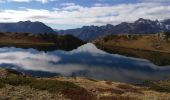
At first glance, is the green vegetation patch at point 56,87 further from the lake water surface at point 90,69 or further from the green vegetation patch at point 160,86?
the lake water surface at point 90,69

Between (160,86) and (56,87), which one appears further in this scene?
(160,86)

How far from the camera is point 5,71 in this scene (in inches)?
2307

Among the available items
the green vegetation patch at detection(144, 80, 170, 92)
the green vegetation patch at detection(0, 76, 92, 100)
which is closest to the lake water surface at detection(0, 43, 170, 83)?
the green vegetation patch at detection(144, 80, 170, 92)

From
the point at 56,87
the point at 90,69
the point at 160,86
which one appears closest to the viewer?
the point at 56,87

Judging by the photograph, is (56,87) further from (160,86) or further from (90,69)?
(90,69)

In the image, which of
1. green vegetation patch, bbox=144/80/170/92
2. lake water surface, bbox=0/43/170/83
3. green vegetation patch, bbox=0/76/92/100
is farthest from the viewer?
lake water surface, bbox=0/43/170/83

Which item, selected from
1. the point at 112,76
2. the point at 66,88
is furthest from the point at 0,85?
the point at 112,76

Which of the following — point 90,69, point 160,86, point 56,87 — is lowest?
point 90,69

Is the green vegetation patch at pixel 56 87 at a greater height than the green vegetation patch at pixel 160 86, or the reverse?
the green vegetation patch at pixel 56 87

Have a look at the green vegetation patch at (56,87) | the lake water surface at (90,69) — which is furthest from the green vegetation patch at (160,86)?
the green vegetation patch at (56,87)

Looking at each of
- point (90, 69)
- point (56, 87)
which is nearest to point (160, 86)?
point (56, 87)

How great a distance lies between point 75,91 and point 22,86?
22.1 ft

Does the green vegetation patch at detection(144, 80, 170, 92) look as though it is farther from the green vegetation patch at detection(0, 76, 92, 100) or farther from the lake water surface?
the green vegetation patch at detection(0, 76, 92, 100)

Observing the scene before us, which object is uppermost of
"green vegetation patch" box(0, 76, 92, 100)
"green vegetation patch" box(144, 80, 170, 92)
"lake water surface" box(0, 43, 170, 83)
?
"green vegetation patch" box(0, 76, 92, 100)
